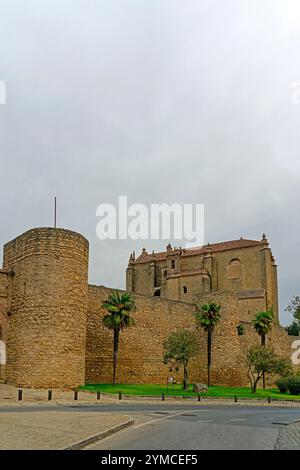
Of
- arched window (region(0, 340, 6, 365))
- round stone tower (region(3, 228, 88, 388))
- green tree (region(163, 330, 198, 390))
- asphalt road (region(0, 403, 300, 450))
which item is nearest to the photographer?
asphalt road (region(0, 403, 300, 450))

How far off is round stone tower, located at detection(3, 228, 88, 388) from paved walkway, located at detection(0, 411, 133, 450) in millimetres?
14162

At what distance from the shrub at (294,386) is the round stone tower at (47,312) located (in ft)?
67.5

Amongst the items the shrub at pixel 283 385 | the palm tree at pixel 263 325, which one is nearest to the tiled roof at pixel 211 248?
the palm tree at pixel 263 325

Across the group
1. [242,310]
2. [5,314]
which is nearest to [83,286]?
[5,314]

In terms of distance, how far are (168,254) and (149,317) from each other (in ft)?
148

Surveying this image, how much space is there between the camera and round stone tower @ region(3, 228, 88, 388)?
2986cm

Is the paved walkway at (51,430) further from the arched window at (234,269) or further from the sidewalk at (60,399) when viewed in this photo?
the arched window at (234,269)

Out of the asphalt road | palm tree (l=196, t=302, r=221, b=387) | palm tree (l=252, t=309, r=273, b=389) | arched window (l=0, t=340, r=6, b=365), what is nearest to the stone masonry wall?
arched window (l=0, t=340, r=6, b=365)

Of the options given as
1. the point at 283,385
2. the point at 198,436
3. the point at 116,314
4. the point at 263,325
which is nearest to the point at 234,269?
the point at 263,325

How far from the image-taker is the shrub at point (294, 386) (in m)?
45.2

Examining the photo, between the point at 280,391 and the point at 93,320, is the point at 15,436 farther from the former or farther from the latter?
the point at 280,391

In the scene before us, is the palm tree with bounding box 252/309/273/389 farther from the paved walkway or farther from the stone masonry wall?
the paved walkway

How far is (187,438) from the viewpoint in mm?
12094

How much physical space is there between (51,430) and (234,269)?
7306 cm
